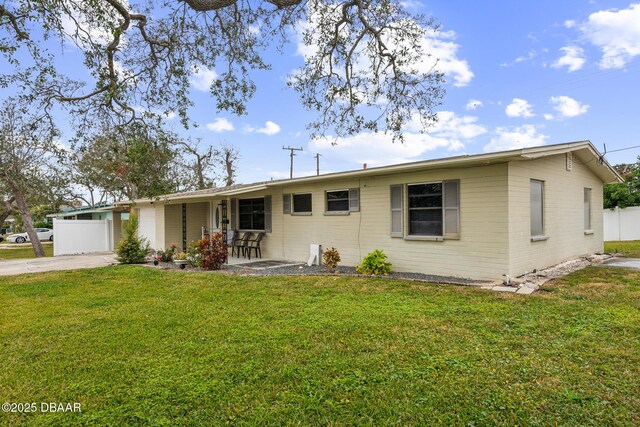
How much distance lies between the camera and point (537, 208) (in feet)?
27.4

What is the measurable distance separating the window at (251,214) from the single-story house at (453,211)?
0.21 ft

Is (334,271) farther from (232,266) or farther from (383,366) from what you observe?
(383,366)

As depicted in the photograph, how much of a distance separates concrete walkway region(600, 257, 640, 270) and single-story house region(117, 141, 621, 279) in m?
0.77

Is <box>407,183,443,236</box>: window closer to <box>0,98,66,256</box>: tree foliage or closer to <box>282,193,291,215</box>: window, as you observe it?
<box>282,193,291,215</box>: window

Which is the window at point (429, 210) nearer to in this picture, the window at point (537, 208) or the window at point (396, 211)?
the window at point (396, 211)

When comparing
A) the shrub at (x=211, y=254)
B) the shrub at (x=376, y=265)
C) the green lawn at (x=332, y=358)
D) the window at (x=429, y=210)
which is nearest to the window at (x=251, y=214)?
→ the shrub at (x=211, y=254)

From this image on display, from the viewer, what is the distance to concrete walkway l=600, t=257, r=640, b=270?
8891 mm

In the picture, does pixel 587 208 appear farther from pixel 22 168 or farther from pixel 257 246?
pixel 22 168

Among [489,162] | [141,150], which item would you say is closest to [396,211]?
[489,162]

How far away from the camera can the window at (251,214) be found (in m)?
12.7

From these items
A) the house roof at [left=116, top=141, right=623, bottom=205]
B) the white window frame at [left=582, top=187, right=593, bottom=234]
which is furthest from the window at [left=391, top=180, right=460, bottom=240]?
the white window frame at [left=582, top=187, right=593, bottom=234]

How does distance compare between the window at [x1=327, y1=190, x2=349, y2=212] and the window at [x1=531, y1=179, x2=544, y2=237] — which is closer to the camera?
the window at [x1=531, y1=179, x2=544, y2=237]

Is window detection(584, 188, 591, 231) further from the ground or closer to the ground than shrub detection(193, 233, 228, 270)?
further from the ground

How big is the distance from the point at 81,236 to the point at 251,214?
35.7 ft
